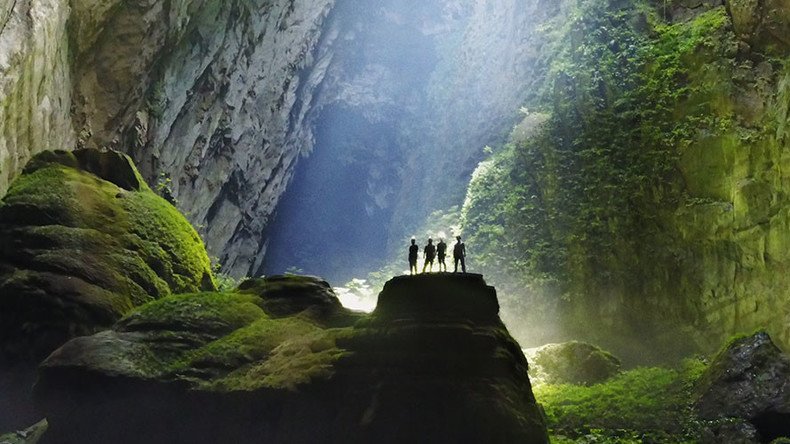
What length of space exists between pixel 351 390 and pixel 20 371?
5.28m

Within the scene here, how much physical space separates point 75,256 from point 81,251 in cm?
19

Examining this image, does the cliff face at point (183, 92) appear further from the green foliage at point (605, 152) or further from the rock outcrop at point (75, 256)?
the green foliage at point (605, 152)

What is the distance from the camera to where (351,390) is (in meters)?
7.86

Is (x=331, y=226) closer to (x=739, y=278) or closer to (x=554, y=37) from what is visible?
(x=554, y=37)

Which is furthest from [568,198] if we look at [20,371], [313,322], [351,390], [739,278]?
[20,371]

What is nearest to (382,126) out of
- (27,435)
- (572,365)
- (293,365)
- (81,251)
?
(572,365)

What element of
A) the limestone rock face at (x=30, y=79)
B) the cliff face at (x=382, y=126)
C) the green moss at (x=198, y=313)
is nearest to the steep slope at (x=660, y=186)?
the green moss at (x=198, y=313)

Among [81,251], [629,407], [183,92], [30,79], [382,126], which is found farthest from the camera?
[382,126]

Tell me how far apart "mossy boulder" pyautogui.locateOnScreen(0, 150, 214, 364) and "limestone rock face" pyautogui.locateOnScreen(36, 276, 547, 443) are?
1497mm

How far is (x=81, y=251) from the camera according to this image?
33.9 feet

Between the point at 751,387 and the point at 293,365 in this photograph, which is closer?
the point at 293,365

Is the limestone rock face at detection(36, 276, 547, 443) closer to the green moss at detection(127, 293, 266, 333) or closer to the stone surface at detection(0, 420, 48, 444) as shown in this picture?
the green moss at detection(127, 293, 266, 333)

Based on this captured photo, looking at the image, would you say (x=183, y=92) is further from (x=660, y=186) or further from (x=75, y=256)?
(x=660, y=186)

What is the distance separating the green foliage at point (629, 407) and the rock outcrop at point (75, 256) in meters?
8.45
